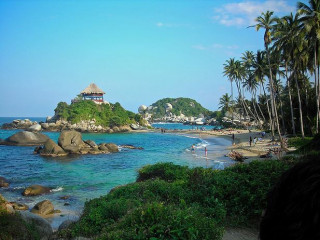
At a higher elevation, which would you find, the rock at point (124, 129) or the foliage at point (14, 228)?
the rock at point (124, 129)

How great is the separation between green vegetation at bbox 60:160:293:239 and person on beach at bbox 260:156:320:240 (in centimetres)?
321

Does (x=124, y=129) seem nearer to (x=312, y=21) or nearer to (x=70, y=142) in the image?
(x=70, y=142)

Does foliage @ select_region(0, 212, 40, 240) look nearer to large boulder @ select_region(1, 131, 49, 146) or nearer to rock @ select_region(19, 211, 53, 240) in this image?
rock @ select_region(19, 211, 53, 240)

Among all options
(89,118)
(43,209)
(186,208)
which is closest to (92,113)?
(89,118)

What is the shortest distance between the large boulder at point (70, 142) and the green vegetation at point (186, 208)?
103ft

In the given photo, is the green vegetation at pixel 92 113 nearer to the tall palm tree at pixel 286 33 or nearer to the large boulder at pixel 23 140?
the large boulder at pixel 23 140

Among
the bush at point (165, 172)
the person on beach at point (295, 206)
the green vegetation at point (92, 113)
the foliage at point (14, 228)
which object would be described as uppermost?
the green vegetation at point (92, 113)

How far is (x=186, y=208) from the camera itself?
249 inches

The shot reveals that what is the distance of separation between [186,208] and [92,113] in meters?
89.8

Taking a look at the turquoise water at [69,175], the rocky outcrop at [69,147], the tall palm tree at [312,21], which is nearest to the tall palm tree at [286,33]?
the tall palm tree at [312,21]

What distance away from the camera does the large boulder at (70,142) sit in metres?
40.6

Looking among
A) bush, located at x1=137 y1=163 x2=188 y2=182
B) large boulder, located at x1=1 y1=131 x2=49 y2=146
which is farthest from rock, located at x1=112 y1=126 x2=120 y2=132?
bush, located at x1=137 y1=163 x2=188 y2=182

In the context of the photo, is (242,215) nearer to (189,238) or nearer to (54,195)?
(189,238)

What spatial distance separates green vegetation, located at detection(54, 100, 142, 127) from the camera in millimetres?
90000
